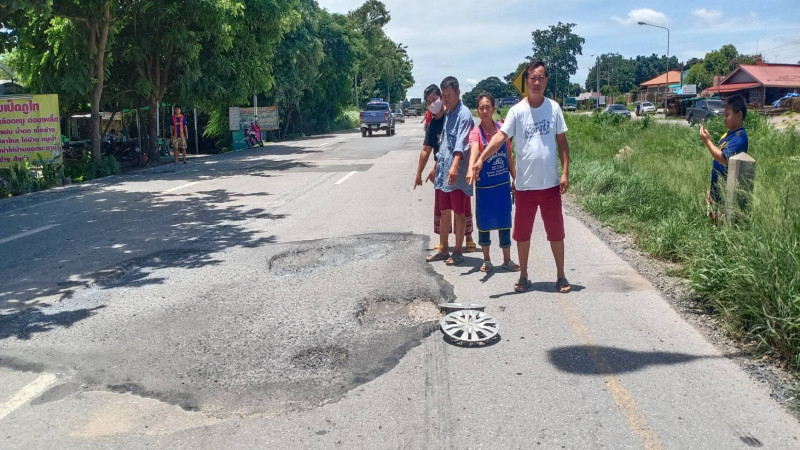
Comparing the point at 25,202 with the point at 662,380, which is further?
the point at 25,202

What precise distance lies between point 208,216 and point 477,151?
5.53 meters

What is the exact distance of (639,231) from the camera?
28.5 ft

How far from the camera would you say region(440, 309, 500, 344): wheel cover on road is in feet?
16.1

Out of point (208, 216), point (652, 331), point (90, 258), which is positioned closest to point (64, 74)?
point (208, 216)

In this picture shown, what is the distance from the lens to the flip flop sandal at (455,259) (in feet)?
23.2

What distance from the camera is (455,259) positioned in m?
7.21

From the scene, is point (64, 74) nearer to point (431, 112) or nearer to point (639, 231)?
point (431, 112)

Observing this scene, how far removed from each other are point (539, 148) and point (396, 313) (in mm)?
1839

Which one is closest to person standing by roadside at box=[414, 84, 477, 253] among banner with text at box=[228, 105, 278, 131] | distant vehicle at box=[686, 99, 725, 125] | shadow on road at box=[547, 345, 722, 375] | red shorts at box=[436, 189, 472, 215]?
red shorts at box=[436, 189, 472, 215]

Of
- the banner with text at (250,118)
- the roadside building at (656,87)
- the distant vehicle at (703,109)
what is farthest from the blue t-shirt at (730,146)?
the roadside building at (656,87)

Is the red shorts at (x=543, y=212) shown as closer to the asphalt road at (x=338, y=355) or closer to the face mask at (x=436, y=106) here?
the asphalt road at (x=338, y=355)

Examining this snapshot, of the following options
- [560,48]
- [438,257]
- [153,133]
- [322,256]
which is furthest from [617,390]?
[560,48]

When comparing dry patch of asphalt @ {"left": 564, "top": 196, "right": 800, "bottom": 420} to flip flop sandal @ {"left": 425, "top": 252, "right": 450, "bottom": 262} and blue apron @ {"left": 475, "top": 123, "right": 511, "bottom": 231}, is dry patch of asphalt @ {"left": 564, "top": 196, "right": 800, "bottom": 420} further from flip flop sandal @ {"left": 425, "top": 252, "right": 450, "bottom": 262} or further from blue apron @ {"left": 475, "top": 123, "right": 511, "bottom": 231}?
flip flop sandal @ {"left": 425, "top": 252, "right": 450, "bottom": 262}

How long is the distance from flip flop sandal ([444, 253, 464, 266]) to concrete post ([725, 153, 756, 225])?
2.60m
